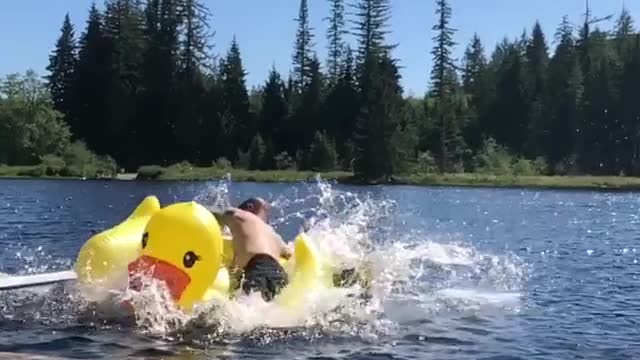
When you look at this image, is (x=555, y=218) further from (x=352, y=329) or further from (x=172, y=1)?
(x=172, y=1)

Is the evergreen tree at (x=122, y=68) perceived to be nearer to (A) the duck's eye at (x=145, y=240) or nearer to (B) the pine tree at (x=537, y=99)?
(B) the pine tree at (x=537, y=99)

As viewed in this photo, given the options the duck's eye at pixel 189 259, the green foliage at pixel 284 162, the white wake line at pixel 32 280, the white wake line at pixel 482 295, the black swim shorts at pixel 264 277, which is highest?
the green foliage at pixel 284 162

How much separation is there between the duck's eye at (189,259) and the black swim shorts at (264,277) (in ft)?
5.10

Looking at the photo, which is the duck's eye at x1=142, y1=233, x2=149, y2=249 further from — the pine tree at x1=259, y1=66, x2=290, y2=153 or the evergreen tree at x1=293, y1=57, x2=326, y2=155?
the pine tree at x1=259, y1=66, x2=290, y2=153

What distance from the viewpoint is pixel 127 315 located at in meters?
12.8

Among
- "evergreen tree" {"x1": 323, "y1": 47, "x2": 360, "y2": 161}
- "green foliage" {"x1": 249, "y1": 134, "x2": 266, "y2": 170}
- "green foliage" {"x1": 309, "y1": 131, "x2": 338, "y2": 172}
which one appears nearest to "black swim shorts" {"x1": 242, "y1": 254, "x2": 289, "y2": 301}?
"green foliage" {"x1": 309, "y1": 131, "x2": 338, "y2": 172}

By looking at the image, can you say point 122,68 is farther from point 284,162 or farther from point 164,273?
point 164,273

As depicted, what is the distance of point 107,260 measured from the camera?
1288 centimetres

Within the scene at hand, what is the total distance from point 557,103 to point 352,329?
84039mm

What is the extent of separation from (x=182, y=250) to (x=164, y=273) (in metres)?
0.41

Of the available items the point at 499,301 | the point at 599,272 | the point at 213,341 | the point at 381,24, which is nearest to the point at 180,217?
the point at 213,341

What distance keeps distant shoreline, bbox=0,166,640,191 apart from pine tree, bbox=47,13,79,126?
55.4 ft

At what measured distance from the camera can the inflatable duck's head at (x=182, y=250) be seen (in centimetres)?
1155

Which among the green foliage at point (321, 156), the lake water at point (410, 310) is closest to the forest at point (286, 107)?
the green foliage at point (321, 156)
